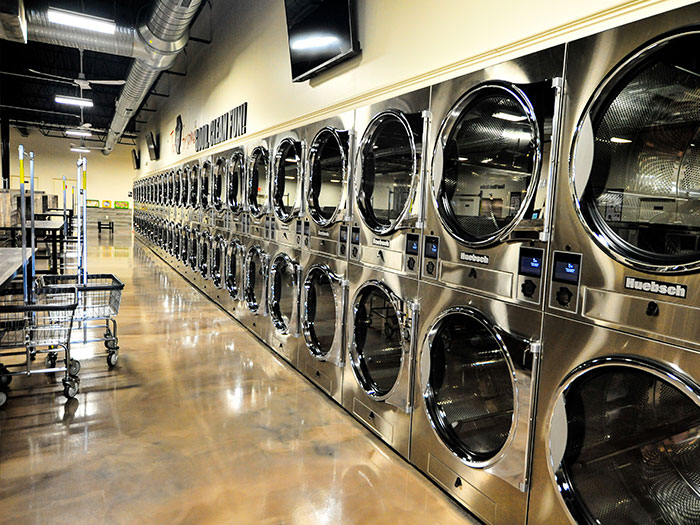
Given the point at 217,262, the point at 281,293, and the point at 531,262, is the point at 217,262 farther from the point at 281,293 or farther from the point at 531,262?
the point at 531,262

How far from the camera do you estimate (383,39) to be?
2.99m

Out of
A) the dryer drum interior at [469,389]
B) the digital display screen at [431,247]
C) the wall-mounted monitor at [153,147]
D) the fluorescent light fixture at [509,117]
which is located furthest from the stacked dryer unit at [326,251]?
the wall-mounted monitor at [153,147]

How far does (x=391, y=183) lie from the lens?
2.91m

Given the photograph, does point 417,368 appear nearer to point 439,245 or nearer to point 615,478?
point 439,245

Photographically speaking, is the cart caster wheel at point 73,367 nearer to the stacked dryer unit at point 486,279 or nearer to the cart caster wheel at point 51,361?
the cart caster wheel at point 51,361

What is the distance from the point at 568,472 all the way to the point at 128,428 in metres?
2.59

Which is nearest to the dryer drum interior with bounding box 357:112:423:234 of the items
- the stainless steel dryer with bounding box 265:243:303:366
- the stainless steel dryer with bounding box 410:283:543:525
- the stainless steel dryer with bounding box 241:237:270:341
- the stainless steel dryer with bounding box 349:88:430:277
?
the stainless steel dryer with bounding box 349:88:430:277

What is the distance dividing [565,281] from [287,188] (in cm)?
315

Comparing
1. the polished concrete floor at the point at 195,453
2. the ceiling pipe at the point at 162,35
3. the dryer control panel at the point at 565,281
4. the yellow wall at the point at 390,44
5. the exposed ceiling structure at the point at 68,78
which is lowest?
the polished concrete floor at the point at 195,453

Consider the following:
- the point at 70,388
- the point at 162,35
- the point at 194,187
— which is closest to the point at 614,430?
the point at 70,388

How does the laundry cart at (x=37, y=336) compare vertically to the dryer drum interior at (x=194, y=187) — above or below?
below

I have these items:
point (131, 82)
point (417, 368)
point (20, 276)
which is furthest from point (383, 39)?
point (131, 82)

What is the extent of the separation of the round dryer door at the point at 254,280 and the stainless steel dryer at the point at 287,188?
49cm

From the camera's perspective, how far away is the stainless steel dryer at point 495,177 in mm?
1829
